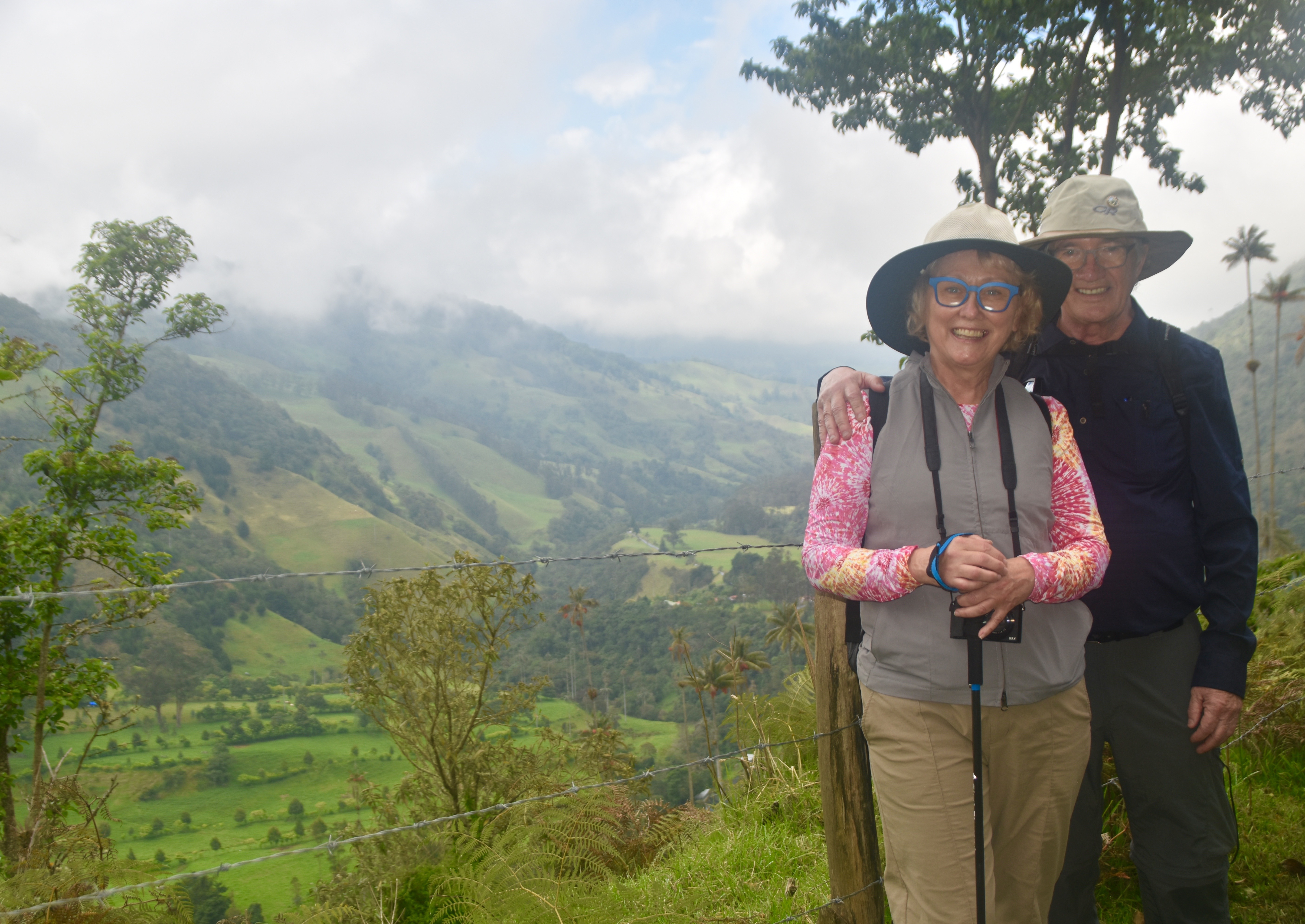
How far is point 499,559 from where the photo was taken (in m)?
4.02

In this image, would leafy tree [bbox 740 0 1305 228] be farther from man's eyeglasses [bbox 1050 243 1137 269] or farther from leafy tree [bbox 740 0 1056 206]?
man's eyeglasses [bbox 1050 243 1137 269]

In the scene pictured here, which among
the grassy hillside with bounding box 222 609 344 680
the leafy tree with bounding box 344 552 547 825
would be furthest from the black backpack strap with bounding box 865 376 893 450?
the grassy hillside with bounding box 222 609 344 680

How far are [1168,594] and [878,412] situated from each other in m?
1.00

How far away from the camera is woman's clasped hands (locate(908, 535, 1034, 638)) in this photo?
1520 millimetres

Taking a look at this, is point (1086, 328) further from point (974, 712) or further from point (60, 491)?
point (60, 491)

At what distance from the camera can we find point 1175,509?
2.04 meters

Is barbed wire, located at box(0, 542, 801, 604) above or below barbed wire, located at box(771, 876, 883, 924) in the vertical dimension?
above

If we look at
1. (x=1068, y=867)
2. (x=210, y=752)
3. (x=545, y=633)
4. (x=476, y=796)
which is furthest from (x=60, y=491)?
(x=210, y=752)

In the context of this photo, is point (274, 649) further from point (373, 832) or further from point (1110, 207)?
point (1110, 207)

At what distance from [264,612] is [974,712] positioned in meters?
103

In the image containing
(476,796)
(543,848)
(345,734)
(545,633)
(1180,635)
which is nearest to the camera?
(1180,635)

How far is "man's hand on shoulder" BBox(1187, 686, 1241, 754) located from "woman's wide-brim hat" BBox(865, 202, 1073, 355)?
1078 mm

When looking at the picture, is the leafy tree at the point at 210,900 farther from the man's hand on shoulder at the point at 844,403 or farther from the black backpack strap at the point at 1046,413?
the black backpack strap at the point at 1046,413

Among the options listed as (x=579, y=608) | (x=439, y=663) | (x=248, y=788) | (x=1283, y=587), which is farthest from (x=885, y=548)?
(x=248, y=788)
